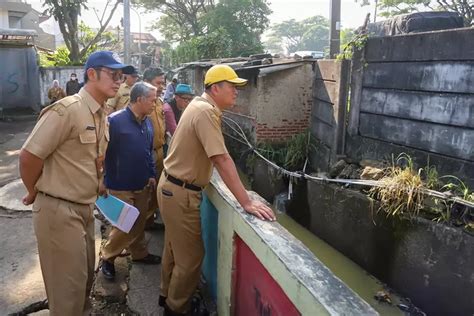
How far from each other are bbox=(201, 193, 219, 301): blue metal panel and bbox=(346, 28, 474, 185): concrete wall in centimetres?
294

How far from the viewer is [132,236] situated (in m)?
3.72

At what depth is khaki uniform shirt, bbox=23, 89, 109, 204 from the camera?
229cm

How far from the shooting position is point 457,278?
12.7ft

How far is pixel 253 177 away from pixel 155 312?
5467 millimetres

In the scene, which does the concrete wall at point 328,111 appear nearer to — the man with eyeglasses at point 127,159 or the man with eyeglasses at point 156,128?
the man with eyeglasses at point 156,128

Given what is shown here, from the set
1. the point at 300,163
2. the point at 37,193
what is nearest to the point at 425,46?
the point at 300,163

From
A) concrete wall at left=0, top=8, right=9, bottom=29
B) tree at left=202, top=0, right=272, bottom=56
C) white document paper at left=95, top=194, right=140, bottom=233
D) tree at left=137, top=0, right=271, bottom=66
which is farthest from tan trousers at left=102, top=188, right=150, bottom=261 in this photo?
concrete wall at left=0, top=8, right=9, bottom=29

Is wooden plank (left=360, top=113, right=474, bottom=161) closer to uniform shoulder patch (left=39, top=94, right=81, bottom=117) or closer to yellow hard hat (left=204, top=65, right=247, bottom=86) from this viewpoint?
yellow hard hat (left=204, top=65, right=247, bottom=86)

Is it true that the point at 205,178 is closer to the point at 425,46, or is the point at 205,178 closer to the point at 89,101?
the point at 89,101

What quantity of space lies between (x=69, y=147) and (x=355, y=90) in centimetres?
498

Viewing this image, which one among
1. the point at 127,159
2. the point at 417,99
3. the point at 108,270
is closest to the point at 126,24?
the point at 417,99

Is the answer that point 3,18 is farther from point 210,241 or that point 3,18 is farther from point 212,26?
point 210,241

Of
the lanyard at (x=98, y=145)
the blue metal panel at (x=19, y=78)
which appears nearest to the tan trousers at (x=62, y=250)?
the lanyard at (x=98, y=145)

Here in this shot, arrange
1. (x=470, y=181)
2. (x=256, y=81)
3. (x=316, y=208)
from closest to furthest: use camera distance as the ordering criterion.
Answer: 1. (x=470, y=181)
2. (x=316, y=208)
3. (x=256, y=81)
